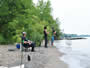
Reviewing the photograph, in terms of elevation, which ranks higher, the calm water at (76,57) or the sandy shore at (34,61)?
the sandy shore at (34,61)

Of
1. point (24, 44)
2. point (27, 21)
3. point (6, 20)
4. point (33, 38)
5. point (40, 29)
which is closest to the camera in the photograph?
point (24, 44)

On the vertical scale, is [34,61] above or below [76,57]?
above

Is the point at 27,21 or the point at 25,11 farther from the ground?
the point at 25,11

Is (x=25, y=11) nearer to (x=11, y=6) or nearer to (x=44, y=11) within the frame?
(x=11, y=6)

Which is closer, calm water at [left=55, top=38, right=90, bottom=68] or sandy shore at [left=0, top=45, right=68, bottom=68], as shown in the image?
sandy shore at [left=0, top=45, right=68, bottom=68]

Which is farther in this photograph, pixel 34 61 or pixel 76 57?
pixel 76 57

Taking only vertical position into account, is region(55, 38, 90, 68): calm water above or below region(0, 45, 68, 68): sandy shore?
below

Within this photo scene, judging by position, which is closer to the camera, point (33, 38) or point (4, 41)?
point (33, 38)

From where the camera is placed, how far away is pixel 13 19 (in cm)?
2147

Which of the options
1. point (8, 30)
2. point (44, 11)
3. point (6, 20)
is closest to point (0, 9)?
point (6, 20)

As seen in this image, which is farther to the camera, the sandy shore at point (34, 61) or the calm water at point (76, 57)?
the calm water at point (76, 57)

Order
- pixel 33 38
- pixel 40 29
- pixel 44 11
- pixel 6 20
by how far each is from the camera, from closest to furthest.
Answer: pixel 33 38 → pixel 40 29 → pixel 6 20 → pixel 44 11

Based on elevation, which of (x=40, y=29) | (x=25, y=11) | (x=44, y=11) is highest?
(x=44, y=11)

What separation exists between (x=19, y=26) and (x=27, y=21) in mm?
1419
